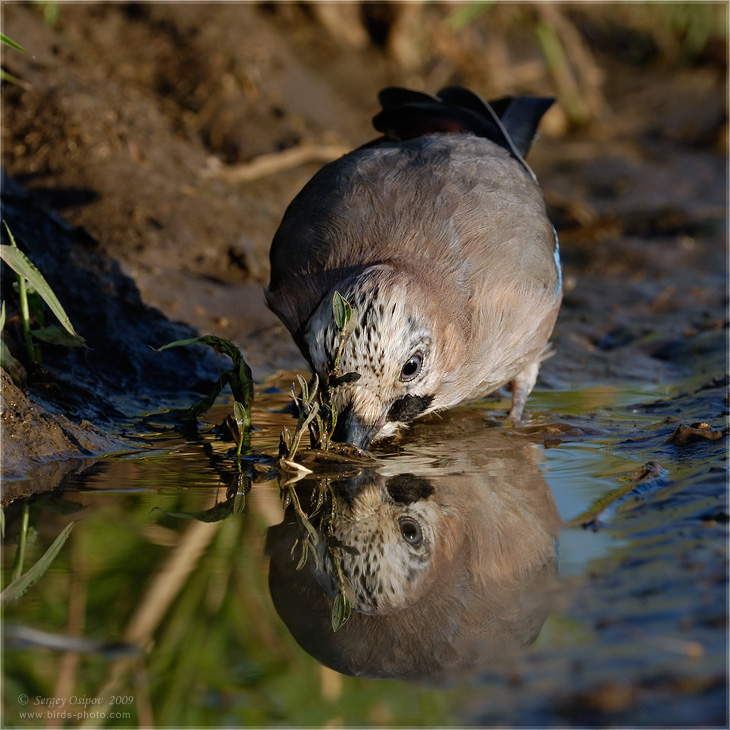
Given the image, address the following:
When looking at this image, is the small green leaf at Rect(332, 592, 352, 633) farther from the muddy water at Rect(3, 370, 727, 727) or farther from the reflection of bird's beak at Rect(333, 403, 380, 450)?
the reflection of bird's beak at Rect(333, 403, 380, 450)

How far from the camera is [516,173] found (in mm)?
5227

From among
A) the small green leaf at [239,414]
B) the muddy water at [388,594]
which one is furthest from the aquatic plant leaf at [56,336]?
the small green leaf at [239,414]

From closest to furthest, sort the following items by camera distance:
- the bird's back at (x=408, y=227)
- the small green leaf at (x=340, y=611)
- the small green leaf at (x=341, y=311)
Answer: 1. the small green leaf at (x=340, y=611)
2. the small green leaf at (x=341, y=311)
3. the bird's back at (x=408, y=227)

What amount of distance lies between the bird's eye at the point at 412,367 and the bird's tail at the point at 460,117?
1842 mm

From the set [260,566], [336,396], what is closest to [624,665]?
[260,566]

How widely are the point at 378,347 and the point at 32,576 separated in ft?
5.80

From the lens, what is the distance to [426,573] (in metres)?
3.09

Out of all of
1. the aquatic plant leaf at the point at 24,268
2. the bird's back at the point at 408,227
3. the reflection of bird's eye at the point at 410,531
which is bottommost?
the reflection of bird's eye at the point at 410,531

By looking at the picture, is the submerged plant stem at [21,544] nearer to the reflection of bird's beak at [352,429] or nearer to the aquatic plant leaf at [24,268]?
the aquatic plant leaf at [24,268]

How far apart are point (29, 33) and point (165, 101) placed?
53.3 inches

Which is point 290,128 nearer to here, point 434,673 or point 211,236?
point 211,236

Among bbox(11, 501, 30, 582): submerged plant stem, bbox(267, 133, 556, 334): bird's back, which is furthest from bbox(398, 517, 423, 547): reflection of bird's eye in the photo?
bbox(267, 133, 556, 334): bird's back

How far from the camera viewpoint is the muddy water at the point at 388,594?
2346 millimetres

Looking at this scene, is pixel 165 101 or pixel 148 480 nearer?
pixel 148 480
